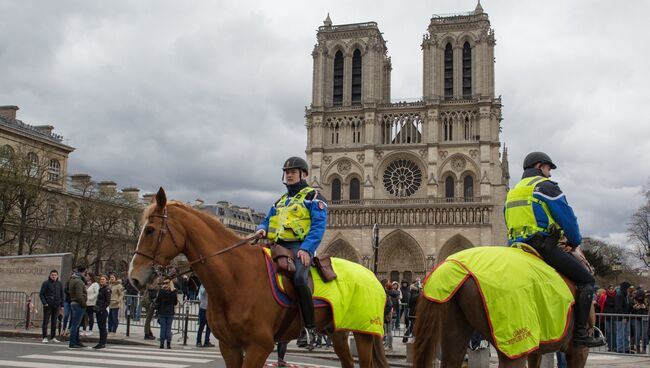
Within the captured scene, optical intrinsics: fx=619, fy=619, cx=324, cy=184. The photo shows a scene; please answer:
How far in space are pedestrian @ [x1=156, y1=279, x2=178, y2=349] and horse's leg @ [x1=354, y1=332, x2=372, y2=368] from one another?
7.31 metres

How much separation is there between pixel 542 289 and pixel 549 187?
875 mm

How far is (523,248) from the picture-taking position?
17.5 ft

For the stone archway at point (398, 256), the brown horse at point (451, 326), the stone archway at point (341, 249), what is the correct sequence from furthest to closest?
the stone archway at point (341, 249) → the stone archway at point (398, 256) → the brown horse at point (451, 326)

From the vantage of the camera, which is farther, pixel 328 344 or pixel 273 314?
pixel 328 344

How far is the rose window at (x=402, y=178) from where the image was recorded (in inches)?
2140

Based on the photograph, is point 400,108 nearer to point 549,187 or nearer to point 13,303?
point 13,303

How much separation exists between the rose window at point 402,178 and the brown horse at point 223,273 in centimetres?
4908

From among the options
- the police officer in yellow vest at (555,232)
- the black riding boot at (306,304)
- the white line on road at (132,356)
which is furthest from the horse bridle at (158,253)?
the white line on road at (132,356)

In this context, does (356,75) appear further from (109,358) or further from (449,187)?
(109,358)

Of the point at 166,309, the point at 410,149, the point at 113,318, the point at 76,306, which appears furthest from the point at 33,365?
the point at 410,149

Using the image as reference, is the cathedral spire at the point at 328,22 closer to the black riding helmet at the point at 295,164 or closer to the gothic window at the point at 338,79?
the gothic window at the point at 338,79

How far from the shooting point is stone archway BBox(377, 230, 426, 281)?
2064 inches

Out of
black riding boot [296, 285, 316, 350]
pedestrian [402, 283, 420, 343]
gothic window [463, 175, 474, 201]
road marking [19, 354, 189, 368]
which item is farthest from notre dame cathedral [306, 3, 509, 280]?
black riding boot [296, 285, 316, 350]

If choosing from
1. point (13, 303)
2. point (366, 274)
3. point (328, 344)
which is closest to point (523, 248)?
point (366, 274)
